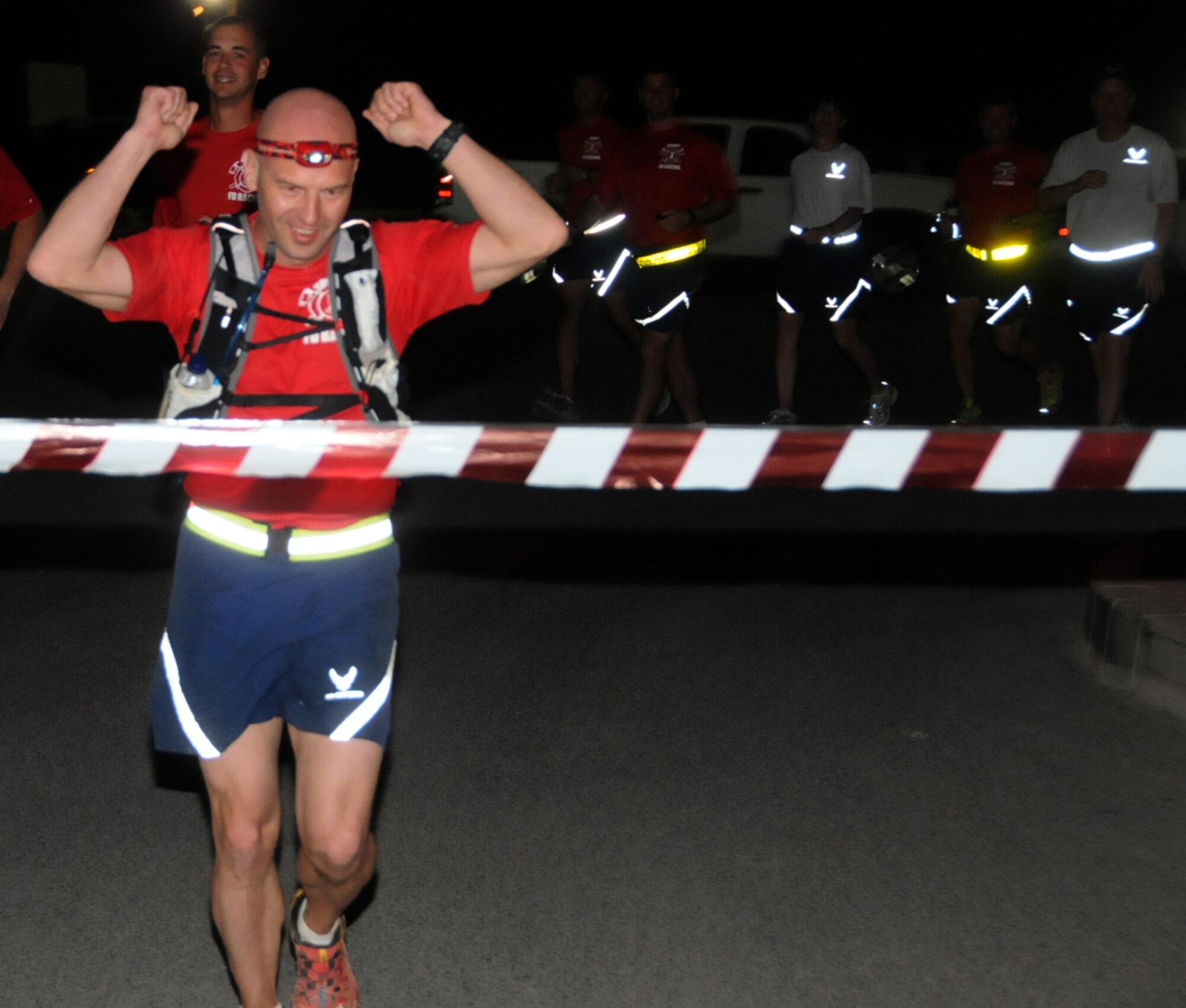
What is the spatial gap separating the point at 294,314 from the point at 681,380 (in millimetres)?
6515

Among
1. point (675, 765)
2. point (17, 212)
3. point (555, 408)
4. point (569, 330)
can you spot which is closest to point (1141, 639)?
point (675, 765)

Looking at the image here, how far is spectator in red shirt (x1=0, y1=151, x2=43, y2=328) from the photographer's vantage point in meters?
5.61

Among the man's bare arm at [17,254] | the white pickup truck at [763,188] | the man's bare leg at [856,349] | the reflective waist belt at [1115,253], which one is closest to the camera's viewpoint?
the man's bare arm at [17,254]

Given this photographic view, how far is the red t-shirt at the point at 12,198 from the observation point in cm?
574

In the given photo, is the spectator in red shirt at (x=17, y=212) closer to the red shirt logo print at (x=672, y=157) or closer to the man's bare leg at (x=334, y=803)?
the man's bare leg at (x=334, y=803)

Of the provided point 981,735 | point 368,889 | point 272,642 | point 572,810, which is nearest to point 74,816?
point 368,889

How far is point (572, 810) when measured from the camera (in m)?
4.92

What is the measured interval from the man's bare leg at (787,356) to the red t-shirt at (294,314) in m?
7.18

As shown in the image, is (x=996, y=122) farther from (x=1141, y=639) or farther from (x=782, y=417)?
(x=1141, y=639)

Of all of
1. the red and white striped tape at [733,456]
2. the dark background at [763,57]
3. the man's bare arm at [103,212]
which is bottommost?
the dark background at [763,57]

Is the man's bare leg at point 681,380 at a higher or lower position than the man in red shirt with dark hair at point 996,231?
lower

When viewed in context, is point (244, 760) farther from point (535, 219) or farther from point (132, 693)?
point (132, 693)

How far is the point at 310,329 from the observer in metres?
3.35

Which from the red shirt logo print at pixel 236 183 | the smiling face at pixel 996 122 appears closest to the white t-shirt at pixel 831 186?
the smiling face at pixel 996 122
